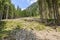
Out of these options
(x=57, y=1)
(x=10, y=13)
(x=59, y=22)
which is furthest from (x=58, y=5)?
(x=10, y=13)

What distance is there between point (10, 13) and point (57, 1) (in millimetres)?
34367

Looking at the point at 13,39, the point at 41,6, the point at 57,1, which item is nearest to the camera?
the point at 13,39

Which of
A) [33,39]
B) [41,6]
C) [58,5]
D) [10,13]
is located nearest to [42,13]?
[41,6]

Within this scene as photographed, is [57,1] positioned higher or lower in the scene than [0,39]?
higher

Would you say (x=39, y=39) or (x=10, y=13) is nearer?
(x=39, y=39)

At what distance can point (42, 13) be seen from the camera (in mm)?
20766

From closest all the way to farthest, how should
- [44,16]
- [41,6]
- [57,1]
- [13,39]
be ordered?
[13,39]
[57,1]
[41,6]
[44,16]

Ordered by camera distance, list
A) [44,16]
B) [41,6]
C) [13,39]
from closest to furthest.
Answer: [13,39]
[41,6]
[44,16]

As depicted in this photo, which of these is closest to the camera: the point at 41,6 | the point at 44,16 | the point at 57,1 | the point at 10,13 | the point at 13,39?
the point at 13,39

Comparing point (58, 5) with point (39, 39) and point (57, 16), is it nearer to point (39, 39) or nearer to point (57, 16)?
point (57, 16)

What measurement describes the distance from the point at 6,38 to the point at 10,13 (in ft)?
136

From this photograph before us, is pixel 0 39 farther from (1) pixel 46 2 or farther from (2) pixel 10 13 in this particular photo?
(2) pixel 10 13

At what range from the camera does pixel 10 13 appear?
52.4 meters

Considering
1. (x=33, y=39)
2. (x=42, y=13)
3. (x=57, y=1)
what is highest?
(x=57, y=1)
